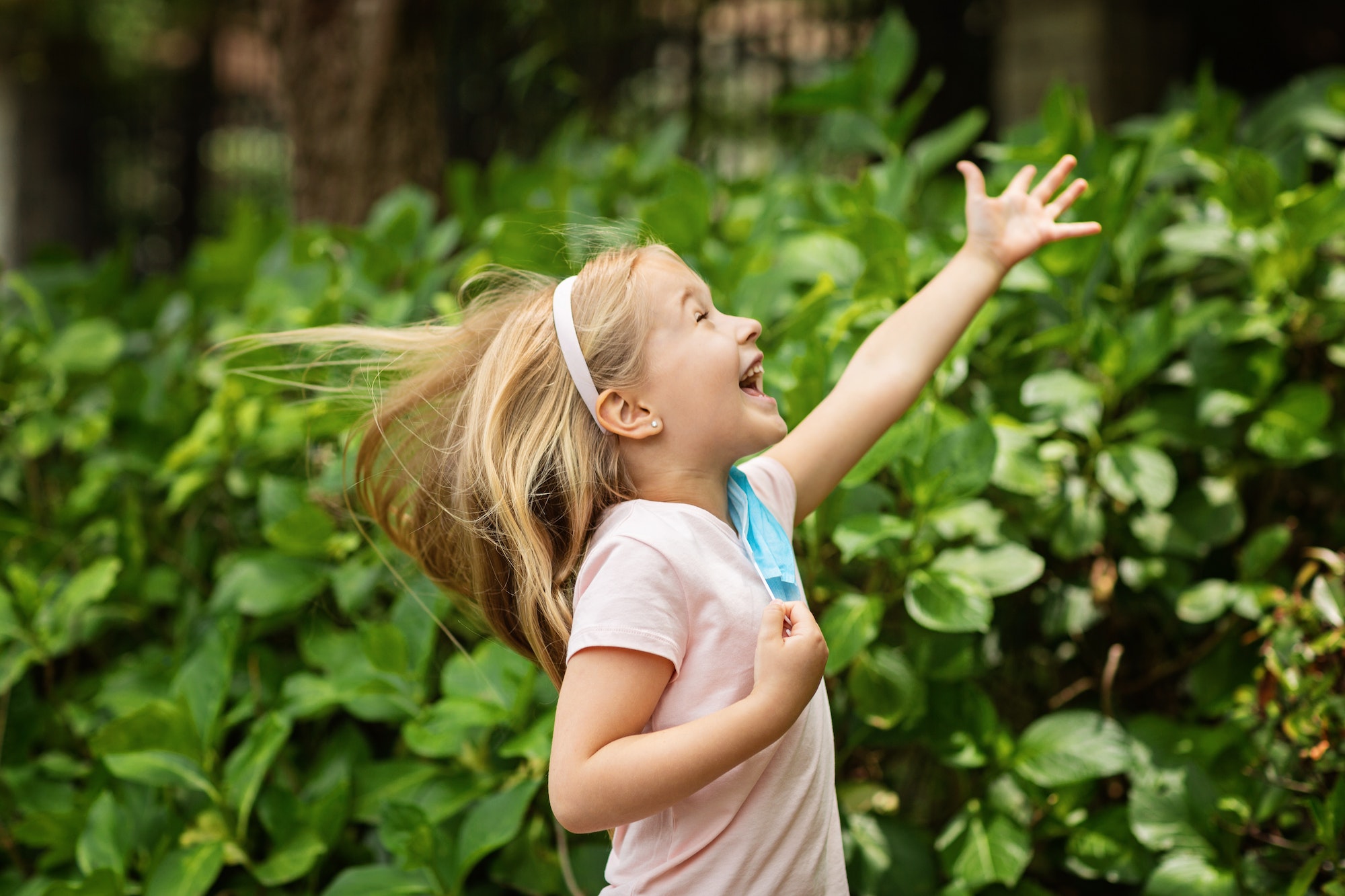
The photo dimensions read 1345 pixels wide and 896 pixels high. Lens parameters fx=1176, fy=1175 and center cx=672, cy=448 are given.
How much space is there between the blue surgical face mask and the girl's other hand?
0.55ft

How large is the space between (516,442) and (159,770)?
946 millimetres

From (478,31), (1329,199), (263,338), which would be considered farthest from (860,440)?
(478,31)

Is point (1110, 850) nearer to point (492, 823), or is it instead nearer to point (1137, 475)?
point (1137, 475)

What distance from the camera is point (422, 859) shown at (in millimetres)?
1657

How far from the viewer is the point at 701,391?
131 cm

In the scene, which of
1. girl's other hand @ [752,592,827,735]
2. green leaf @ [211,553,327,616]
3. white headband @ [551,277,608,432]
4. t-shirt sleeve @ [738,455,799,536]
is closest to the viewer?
girl's other hand @ [752,592,827,735]

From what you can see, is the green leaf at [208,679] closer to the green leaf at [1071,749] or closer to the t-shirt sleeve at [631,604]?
the t-shirt sleeve at [631,604]

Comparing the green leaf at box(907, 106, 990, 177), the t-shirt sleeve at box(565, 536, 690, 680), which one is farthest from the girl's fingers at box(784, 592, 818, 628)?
the green leaf at box(907, 106, 990, 177)

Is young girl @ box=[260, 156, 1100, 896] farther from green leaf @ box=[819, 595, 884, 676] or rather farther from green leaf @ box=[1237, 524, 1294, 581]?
green leaf @ box=[1237, 524, 1294, 581]

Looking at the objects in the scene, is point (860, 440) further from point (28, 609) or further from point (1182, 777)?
point (28, 609)

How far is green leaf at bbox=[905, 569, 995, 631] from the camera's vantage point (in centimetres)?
159

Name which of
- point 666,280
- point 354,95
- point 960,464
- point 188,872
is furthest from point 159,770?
point 354,95

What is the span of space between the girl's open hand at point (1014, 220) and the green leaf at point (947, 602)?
0.44 metres

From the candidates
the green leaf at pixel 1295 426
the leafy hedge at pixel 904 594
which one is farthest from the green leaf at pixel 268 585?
the green leaf at pixel 1295 426
